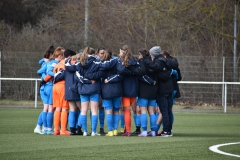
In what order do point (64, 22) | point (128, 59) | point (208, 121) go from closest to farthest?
1. point (128, 59)
2. point (208, 121)
3. point (64, 22)

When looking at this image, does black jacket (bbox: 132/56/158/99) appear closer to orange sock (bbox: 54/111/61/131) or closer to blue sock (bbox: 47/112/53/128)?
orange sock (bbox: 54/111/61/131)

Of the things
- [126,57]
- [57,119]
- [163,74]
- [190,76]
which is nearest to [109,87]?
[126,57]

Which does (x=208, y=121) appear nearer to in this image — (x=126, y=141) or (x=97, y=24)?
(x=126, y=141)

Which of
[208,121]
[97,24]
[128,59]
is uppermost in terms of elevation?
[97,24]

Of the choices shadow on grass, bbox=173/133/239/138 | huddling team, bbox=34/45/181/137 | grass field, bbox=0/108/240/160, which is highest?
huddling team, bbox=34/45/181/137

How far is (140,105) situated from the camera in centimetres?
1517

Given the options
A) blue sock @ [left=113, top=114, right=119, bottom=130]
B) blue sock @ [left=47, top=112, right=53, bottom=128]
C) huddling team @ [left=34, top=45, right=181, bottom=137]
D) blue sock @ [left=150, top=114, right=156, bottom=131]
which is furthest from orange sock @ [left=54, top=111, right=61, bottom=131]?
blue sock @ [left=150, top=114, right=156, bottom=131]

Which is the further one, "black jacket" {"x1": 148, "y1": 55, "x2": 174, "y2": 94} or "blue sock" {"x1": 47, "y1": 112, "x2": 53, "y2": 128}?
"blue sock" {"x1": 47, "y1": 112, "x2": 53, "y2": 128}

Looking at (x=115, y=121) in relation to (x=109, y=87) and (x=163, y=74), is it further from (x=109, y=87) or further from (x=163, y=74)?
(x=163, y=74)

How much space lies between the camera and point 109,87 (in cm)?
1495

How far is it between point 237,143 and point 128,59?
11.1ft

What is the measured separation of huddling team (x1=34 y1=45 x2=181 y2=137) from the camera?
1488 centimetres

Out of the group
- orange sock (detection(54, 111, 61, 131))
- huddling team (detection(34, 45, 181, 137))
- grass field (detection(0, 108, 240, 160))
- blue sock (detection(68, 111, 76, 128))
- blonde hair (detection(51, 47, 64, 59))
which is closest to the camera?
grass field (detection(0, 108, 240, 160))

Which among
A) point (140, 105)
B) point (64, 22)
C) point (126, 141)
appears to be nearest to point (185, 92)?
point (64, 22)
